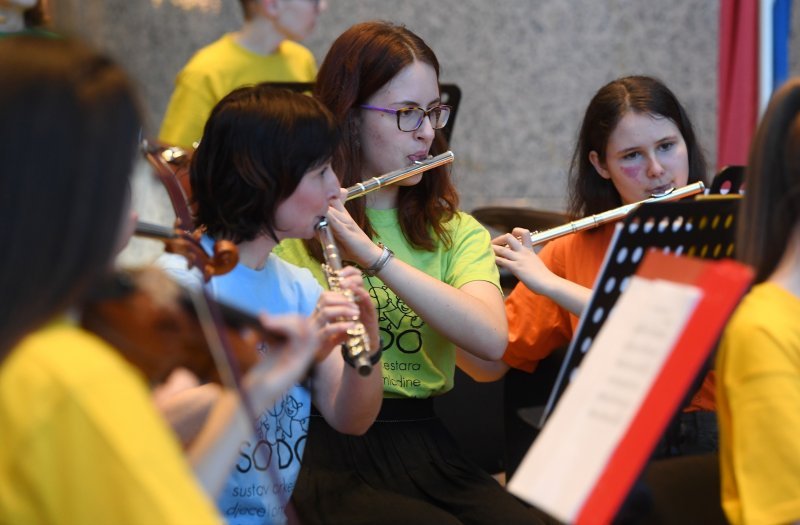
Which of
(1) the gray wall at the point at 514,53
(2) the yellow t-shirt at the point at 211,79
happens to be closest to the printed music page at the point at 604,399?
(2) the yellow t-shirt at the point at 211,79

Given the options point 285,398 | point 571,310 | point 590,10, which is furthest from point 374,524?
point 590,10

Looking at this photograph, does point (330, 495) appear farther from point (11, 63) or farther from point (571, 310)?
point (11, 63)

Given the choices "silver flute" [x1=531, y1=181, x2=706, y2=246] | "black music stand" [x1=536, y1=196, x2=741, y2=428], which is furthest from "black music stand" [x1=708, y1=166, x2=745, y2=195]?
"black music stand" [x1=536, y1=196, x2=741, y2=428]

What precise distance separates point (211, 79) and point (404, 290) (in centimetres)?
120

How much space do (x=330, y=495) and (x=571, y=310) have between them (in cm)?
48

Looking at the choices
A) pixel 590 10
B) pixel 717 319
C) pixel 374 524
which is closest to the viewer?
pixel 717 319

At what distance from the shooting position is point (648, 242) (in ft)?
4.18

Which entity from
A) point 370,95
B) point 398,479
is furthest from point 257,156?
point 398,479

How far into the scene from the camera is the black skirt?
1451 mm

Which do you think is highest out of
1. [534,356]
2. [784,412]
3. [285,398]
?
[784,412]

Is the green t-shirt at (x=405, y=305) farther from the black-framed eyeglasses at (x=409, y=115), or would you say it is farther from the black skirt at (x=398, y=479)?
the black-framed eyeglasses at (x=409, y=115)

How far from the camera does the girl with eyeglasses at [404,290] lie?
1525mm

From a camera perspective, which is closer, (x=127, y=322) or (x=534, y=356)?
(x=127, y=322)

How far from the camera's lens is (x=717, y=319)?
0.93m
